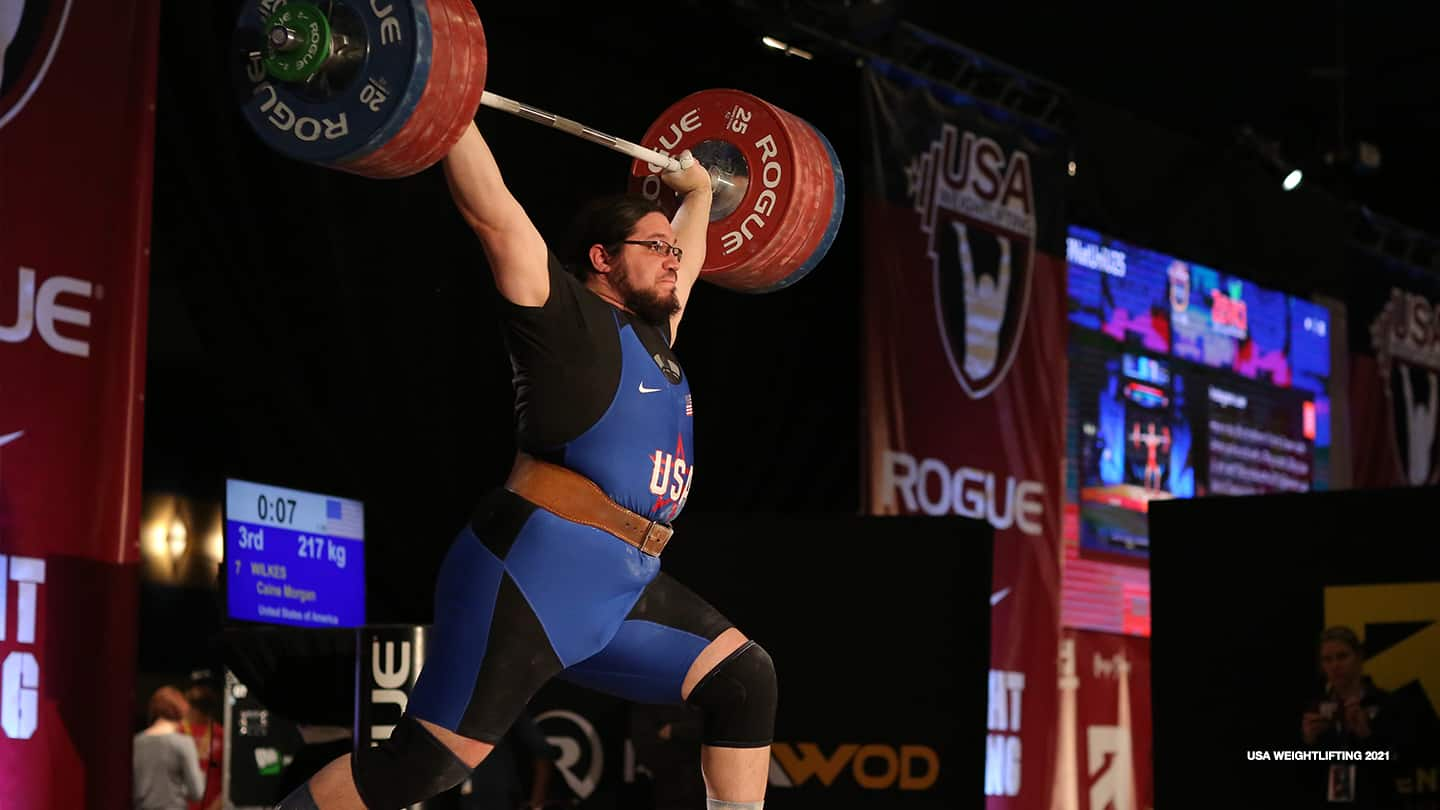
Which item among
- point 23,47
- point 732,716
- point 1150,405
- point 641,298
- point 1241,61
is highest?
point 1241,61

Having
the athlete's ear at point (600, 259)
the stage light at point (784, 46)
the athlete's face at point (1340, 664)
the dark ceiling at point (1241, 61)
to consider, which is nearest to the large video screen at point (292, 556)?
the stage light at point (784, 46)

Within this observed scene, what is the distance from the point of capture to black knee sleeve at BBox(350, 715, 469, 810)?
297 centimetres

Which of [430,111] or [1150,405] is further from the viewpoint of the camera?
[1150,405]

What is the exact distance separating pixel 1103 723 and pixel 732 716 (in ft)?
19.2

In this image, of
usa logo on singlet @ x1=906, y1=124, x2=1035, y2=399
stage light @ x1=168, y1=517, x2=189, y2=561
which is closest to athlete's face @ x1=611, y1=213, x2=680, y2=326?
stage light @ x1=168, y1=517, x2=189, y2=561

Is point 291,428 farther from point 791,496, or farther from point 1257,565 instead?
point 1257,565

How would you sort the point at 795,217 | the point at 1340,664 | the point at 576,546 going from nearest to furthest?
the point at 576,546 < the point at 795,217 < the point at 1340,664

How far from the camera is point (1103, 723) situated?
8.77 metres

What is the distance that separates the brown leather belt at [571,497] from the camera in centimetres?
311

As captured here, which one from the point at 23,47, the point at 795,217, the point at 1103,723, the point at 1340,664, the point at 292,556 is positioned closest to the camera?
the point at 795,217

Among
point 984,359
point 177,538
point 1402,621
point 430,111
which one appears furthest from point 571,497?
point 984,359

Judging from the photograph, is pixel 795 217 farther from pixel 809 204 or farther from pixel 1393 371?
pixel 1393 371

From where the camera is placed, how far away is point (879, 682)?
552cm

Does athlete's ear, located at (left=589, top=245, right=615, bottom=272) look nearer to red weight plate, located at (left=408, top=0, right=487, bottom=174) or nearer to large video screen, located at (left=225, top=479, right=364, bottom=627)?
red weight plate, located at (left=408, top=0, right=487, bottom=174)
